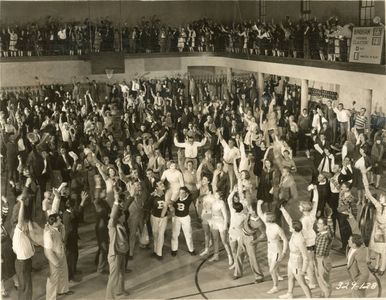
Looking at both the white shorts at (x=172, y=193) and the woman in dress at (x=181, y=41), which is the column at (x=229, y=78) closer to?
the woman in dress at (x=181, y=41)

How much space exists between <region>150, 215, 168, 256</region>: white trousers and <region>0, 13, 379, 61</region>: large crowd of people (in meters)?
10.0

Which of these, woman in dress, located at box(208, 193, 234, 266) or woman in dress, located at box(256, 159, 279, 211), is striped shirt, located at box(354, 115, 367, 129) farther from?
woman in dress, located at box(208, 193, 234, 266)

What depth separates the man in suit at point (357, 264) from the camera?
23.5ft

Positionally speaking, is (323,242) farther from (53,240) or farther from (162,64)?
(162,64)

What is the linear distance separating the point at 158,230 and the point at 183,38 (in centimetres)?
1630

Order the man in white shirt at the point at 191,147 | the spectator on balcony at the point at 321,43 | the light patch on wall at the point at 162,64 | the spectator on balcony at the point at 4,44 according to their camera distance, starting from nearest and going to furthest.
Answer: the man in white shirt at the point at 191,147 → the spectator on balcony at the point at 321,43 → the spectator on balcony at the point at 4,44 → the light patch on wall at the point at 162,64

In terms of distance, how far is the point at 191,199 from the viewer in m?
9.24

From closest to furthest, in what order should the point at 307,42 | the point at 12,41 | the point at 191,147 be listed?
1. the point at 191,147
2. the point at 307,42
3. the point at 12,41

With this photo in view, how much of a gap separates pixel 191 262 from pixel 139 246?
125 centimetres

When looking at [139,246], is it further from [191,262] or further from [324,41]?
[324,41]

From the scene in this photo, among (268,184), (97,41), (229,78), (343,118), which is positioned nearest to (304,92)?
(343,118)

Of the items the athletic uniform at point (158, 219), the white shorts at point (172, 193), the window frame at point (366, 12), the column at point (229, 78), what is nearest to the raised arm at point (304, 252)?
the athletic uniform at point (158, 219)

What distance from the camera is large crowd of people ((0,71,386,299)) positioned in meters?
7.70

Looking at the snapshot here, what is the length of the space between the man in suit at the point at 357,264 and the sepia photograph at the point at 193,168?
0.10 ft
